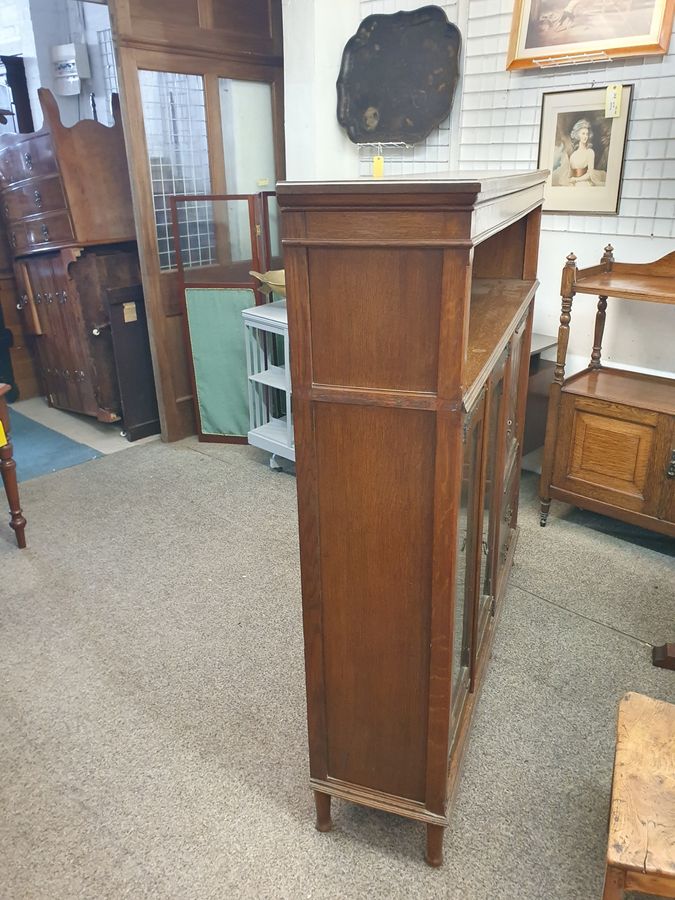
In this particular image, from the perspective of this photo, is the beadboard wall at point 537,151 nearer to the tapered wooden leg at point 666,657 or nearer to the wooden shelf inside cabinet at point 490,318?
the wooden shelf inside cabinet at point 490,318

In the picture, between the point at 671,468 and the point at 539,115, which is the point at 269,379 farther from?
the point at 671,468

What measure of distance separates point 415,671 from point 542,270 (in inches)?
102

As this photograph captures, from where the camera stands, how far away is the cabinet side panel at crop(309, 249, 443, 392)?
48.9 inches

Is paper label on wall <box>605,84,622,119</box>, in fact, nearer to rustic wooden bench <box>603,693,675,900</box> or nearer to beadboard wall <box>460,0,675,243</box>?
beadboard wall <box>460,0,675,243</box>

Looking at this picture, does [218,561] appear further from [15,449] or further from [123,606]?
[15,449]

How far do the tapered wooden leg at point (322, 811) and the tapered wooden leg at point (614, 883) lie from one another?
2.42 ft

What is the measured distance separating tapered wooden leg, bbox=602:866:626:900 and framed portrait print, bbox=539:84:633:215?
2822 mm

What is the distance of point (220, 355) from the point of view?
413 cm

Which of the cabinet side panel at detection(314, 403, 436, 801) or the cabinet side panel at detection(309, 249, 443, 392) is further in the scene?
the cabinet side panel at detection(314, 403, 436, 801)

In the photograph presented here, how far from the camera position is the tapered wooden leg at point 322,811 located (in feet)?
5.77

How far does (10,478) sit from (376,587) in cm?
218

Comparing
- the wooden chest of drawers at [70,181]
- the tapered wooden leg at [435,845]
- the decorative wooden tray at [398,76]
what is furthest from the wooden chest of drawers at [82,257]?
the tapered wooden leg at [435,845]

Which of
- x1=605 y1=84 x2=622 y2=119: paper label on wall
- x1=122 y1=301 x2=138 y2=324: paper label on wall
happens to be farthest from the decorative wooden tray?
x1=122 y1=301 x2=138 y2=324: paper label on wall

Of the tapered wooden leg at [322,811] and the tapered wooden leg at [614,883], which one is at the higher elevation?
the tapered wooden leg at [614,883]
